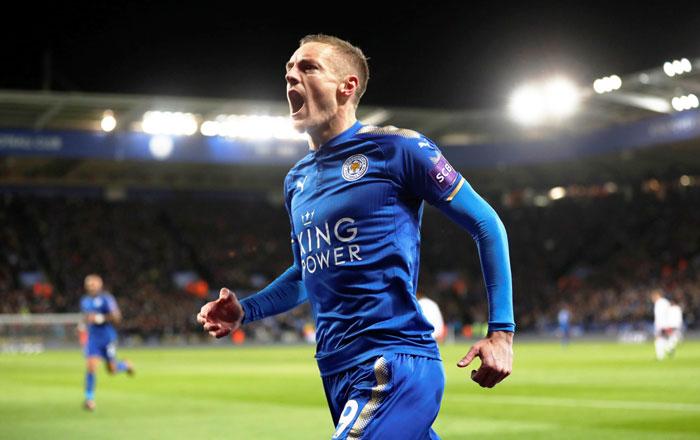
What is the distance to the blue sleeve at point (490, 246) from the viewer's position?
3.99m

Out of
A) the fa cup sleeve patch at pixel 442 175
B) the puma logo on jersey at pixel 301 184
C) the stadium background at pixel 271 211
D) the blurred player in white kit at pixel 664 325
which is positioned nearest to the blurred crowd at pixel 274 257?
→ the stadium background at pixel 271 211

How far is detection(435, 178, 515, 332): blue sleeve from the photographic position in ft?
13.1

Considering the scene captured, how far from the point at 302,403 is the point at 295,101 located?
14.3 m

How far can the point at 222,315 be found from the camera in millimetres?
4523

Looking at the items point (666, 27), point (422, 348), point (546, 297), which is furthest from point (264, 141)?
point (422, 348)

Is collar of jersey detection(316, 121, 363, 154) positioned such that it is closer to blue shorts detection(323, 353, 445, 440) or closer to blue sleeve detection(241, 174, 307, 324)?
blue sleeve detection(241, 174, 307, 324)

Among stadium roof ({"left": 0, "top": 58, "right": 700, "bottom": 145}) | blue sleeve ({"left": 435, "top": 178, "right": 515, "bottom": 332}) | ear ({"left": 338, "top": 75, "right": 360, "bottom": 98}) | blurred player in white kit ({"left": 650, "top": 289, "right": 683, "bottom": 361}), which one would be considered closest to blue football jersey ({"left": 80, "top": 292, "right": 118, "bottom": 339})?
ear ({"left": 338, "top": 75, "right": 360, "bottom": 98})

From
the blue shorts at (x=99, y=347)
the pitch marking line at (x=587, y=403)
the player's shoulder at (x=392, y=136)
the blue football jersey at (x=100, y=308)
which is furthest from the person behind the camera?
the blue football jersey at (x=100, y=308)

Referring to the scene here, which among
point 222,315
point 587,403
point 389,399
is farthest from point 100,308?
point 389,399

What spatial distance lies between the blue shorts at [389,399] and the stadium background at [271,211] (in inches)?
1063

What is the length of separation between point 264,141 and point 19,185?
15.2 meters

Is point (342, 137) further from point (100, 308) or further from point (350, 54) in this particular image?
point (100, 308)

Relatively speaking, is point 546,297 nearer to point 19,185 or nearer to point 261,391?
point 19,185

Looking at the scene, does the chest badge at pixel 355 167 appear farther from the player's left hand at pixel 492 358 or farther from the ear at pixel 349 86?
the player's left hand at pixel 492 358
